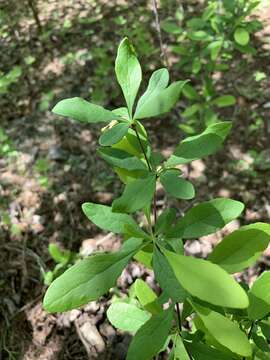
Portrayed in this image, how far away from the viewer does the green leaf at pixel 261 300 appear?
3.57 feet

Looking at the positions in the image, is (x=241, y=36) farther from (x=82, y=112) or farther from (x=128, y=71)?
(x=82, y=112)

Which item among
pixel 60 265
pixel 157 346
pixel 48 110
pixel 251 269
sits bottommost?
pixel 251 269

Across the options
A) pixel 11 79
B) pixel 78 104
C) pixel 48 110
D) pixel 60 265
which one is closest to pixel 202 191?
pixel 60 265

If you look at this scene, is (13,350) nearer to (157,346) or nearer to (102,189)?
(102,189)

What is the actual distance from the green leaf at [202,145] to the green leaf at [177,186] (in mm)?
38

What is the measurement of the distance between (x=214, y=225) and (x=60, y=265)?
1.77 meters

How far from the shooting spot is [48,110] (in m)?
3.71

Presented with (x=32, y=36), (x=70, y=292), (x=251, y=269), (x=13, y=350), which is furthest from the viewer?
(x=32, y=36)

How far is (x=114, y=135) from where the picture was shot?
3.26 feet

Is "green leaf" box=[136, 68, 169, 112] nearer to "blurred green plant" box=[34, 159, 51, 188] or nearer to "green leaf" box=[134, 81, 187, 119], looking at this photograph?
"green leaf" box=[134, 81, 187, 119]

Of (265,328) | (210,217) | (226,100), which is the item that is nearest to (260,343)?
(265,328)

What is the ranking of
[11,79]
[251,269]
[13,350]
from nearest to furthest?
[13,350]
[251,269]
[11,79]

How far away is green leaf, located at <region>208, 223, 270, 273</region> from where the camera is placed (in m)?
1.06

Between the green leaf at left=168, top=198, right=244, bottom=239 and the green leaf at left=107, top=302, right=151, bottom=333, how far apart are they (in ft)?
1.43
